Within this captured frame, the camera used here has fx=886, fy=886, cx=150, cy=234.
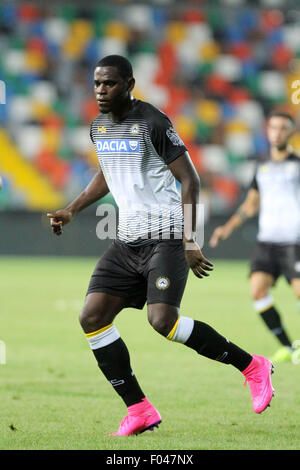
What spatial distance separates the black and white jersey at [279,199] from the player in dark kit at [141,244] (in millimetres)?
3730

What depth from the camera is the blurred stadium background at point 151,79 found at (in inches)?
1027

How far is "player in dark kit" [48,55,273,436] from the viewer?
5281mm

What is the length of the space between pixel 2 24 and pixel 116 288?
23051 mm

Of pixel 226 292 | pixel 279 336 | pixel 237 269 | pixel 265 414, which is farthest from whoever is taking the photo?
pixel 237 269

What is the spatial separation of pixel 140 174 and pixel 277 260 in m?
3.98

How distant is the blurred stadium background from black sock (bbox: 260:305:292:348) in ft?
53.1

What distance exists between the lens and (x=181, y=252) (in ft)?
17.9

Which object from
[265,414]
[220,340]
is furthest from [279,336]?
[220,340]

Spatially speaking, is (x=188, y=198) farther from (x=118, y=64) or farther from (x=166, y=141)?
(x=118, y=64)

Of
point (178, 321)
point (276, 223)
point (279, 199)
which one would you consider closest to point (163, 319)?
point (178, 321)

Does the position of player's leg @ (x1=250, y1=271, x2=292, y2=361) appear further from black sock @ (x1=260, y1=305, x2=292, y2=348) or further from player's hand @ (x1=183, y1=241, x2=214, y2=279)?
player's hand @ (x1=183, y1=241, x2=214, y2=279)

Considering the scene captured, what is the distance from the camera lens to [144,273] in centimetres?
544

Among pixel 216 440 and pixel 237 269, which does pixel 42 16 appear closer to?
pixel 237 269

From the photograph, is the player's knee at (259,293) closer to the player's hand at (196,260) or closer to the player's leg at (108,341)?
the player's leg at (108,341)
